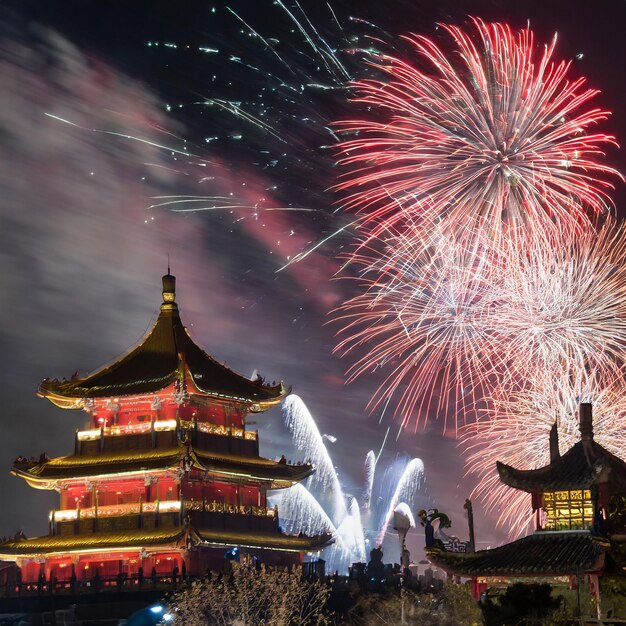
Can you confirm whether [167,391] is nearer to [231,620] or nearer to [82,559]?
[82,559]

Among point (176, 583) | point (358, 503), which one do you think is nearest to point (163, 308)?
point (176, 583)

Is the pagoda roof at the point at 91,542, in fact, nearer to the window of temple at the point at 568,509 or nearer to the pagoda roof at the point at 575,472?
the pagoda roof at the point at 575,472

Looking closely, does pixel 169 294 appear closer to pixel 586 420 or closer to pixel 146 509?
pixel 146 509

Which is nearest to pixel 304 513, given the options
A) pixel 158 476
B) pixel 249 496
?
pixel 249 496

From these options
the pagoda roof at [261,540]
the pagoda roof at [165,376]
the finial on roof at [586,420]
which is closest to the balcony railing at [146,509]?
the pagoda roof at [261,540]

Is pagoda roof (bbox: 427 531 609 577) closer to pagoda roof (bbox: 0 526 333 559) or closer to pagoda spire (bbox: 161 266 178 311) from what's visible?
pagoda roof (bbox: 0 526 333 559)

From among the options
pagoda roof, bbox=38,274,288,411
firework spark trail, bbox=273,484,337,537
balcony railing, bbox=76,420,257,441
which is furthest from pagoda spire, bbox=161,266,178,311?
firework spark trail, bbox=273,484,337,537
